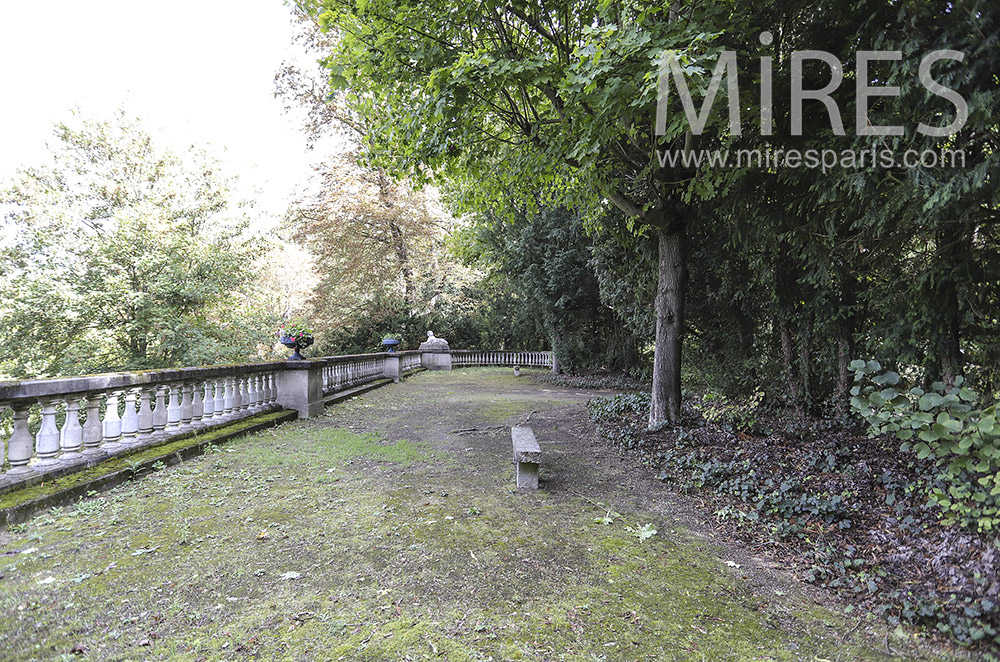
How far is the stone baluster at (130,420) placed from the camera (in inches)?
180

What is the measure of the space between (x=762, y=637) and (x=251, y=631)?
7.98 feet

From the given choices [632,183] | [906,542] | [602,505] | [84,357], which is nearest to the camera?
[906,542]

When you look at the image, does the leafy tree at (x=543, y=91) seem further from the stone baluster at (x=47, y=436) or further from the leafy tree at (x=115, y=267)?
the leafy tree at (x=115, y=267)

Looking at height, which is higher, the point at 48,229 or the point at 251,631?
the point at 48,229

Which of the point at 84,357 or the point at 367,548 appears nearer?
the point at 367,548

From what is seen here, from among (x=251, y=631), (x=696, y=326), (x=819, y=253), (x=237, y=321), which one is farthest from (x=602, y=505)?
(x=237, y=321)

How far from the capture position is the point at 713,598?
2.51m

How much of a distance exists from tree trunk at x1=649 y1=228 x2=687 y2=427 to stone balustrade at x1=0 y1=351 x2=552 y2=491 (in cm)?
578

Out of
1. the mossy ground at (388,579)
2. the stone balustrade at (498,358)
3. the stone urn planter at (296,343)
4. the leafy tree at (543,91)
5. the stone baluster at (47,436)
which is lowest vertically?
the mossy ground at (388,579)

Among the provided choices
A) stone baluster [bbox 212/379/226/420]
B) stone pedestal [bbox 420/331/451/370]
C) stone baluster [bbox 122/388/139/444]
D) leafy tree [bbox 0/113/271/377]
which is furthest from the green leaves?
stone pedestal [bbox 420/331/451/370]

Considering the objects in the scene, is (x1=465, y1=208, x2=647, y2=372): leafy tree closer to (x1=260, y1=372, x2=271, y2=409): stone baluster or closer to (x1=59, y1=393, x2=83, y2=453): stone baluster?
(x1=260, y1=372, x2=271, y2=409): stone baluster

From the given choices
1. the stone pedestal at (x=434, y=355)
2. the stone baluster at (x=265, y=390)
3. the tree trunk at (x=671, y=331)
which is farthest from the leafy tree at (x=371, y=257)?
the tree trunk at (x=671, y=331)

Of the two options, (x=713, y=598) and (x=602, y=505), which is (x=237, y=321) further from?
(x=713, y=598)

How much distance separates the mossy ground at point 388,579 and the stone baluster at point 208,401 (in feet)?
4.62
